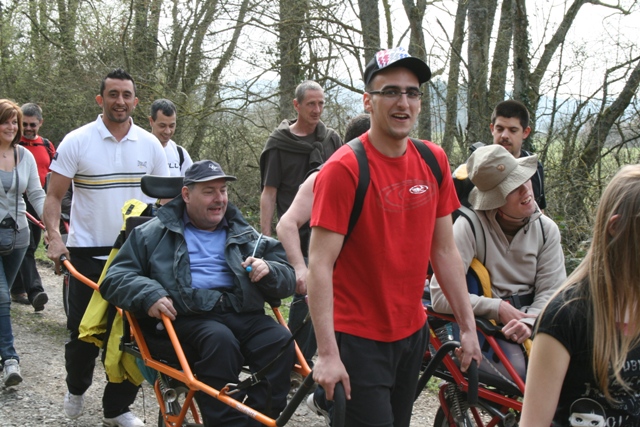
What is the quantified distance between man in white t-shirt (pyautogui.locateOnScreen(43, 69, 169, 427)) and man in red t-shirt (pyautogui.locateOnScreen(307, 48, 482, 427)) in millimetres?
2683

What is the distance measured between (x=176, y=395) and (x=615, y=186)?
3041 millimetres

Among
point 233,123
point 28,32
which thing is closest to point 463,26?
point 233,123

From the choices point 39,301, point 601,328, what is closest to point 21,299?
point 39,301

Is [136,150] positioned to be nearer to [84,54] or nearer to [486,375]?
[486,375]

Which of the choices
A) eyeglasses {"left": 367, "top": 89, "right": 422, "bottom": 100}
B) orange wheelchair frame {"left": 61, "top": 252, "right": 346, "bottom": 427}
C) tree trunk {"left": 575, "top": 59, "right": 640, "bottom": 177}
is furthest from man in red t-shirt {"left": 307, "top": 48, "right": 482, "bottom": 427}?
tree trunk {"left": 575, "top": 59, "right": 640, "bottom": 177}

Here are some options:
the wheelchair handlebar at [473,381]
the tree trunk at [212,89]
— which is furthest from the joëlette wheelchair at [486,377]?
the tree trunk at [212,89]

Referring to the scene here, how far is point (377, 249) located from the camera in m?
3.02

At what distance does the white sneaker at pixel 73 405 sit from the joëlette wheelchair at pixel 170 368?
92cm

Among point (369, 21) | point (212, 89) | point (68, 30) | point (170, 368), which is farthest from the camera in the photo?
point (68, 30)

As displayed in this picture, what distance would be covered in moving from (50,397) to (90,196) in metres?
1.75

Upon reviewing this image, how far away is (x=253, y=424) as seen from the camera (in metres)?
3.99

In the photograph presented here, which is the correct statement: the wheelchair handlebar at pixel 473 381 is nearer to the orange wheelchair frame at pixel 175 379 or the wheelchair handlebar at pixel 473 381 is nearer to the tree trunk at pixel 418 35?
the orange wheelchair frame at pixel 175 379

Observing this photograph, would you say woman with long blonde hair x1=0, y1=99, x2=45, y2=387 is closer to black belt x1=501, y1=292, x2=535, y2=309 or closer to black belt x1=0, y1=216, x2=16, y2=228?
black belt x1=0, y1=216, x2=16, y2=228

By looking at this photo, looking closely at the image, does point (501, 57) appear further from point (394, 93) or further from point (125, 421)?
point (394, 93)
